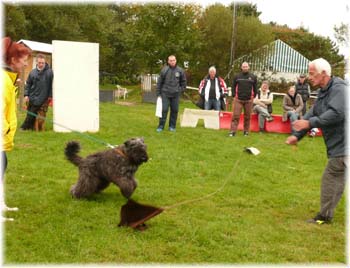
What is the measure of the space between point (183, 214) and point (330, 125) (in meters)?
2.11

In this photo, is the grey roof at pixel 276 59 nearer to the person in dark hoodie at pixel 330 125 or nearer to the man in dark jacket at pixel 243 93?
the man in dark jacket at pixel 243 93

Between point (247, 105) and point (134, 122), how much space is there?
3.95 meters

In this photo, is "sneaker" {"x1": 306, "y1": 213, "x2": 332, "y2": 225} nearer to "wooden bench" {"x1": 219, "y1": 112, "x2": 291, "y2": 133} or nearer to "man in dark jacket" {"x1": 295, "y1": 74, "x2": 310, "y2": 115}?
"wooden bench" {"x1": 219, "y1": 112, "x2": 291, "y2": 133}

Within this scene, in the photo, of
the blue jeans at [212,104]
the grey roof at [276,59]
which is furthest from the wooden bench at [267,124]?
the grey roof at [276,59]

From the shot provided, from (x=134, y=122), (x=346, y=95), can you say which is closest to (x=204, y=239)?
(x=346, y=95)

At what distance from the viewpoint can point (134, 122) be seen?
48.1 feet

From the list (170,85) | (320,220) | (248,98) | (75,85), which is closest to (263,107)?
(248,98)

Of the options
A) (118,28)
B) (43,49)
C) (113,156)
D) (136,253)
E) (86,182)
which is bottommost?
(136,253)

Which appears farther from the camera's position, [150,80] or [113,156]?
[150,80]

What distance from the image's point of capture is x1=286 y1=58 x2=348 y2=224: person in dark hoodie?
5246 millimetres

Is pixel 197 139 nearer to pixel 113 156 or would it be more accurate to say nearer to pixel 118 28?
pixel 113 156

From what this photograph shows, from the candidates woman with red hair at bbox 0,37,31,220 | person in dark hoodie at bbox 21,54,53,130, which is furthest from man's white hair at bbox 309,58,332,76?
person in dark hoodie at bbox 21,54,53,130

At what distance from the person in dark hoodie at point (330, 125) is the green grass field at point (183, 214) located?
14.5 inches

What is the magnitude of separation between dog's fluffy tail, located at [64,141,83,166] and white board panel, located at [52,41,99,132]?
5632 mm
